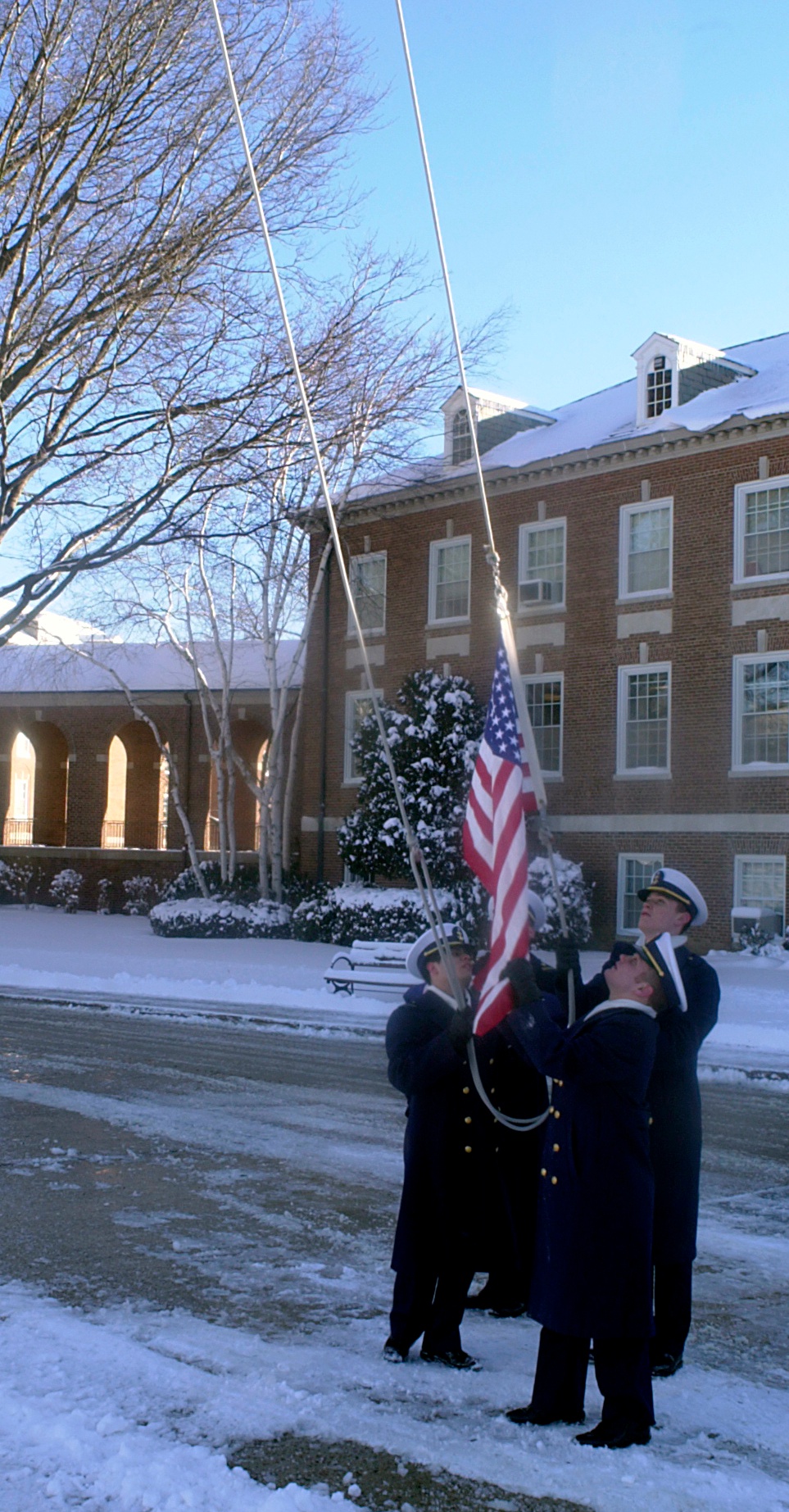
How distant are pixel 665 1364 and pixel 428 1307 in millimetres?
929

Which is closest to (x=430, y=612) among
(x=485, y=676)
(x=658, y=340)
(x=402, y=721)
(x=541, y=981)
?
(x=485, y=676)

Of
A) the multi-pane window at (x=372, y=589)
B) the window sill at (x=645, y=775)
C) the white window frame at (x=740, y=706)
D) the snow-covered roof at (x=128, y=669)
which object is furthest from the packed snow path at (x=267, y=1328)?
the snow-covered roof at (x=128, y=669)

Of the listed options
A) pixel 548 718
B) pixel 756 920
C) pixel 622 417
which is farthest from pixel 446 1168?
pixel 622 417

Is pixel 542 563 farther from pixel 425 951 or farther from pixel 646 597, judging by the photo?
pixel 425 951

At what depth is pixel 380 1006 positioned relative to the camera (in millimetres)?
18938

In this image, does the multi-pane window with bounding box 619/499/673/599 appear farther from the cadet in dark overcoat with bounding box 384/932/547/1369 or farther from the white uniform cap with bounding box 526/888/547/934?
the cadet in dark overcoat with bounding box 384/932/547/1369

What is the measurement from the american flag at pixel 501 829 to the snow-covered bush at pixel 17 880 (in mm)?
35123

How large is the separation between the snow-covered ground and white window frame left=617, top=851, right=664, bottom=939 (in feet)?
3.23

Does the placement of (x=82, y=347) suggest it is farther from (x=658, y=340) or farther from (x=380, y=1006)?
(x=658, y=340)

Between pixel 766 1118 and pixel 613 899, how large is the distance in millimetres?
16289

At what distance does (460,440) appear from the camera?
31594 mm

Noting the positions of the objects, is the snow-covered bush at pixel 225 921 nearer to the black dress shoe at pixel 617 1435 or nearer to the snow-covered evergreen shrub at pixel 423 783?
the snow-covered evergreen shrub at pixel 423 783

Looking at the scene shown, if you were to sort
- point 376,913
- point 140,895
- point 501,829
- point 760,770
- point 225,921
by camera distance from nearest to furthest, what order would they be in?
1. point 501,829
2. point 760,770
3. point 376,913
4. point 225,921
5. point 140,895

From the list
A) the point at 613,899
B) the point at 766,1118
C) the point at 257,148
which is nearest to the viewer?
the point at 766,1118
